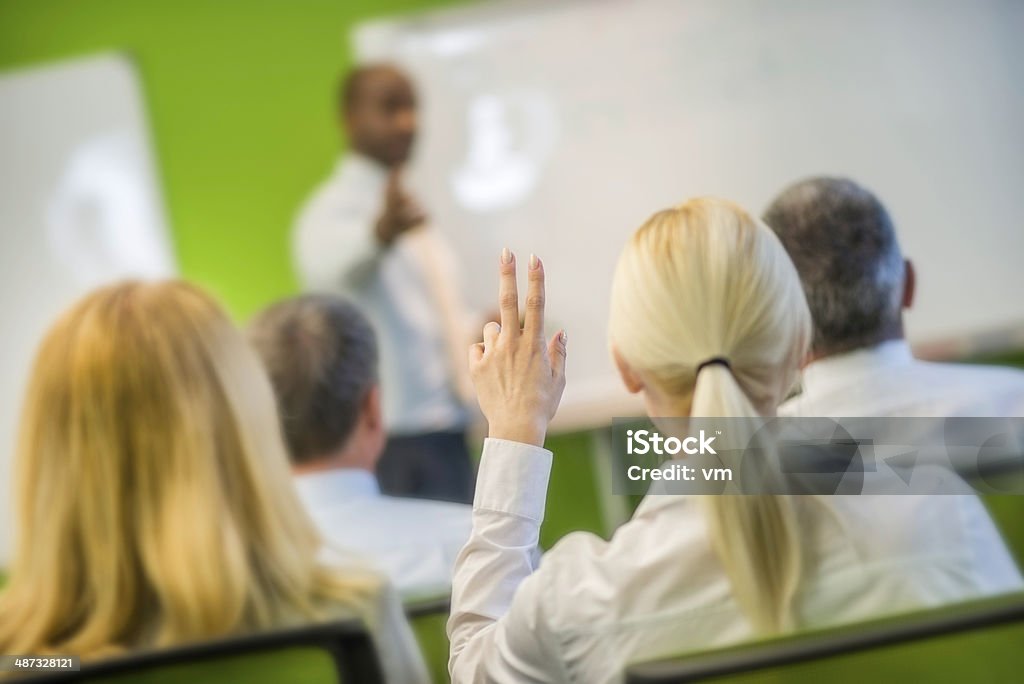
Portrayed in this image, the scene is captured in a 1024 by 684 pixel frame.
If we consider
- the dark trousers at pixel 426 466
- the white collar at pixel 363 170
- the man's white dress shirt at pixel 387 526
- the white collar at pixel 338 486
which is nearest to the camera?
the man's white dress shirt at pixel 387 526

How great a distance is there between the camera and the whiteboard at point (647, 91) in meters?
2.65

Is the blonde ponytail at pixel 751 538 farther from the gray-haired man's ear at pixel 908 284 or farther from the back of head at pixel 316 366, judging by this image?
the back of head at pixel 316 366

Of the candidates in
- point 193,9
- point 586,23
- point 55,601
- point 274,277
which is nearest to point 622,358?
point 55,601

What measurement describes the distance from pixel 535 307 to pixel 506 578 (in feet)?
0.64

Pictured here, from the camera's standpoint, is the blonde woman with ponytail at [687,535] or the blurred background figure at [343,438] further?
the blurred background figure at [343,438]

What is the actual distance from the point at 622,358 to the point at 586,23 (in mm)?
2287

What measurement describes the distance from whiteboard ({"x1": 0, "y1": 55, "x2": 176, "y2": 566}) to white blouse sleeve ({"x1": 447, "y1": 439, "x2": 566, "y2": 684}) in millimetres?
2622

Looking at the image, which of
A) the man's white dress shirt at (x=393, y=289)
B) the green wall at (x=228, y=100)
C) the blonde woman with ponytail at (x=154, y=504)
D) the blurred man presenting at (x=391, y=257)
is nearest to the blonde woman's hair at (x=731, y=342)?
the blonde woman with ponytail at (x=154, y=504)

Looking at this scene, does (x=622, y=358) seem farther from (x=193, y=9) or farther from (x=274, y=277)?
(x=193, y=9)

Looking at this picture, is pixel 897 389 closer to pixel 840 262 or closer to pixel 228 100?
pixel 840 262

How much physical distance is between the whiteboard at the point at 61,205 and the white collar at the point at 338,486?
6.88 feet

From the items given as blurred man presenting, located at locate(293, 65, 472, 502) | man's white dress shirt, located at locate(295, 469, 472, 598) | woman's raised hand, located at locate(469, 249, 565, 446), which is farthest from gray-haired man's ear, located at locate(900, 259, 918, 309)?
blurred man presenting, located at locate(293, 65, 472, 502)

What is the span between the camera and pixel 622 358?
2.72 feet

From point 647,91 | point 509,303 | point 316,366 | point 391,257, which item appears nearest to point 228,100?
point 391,257
